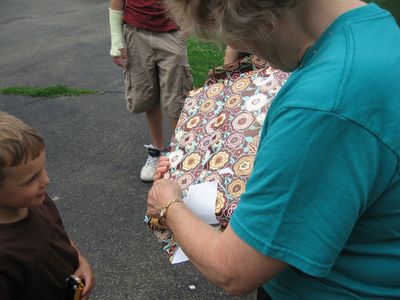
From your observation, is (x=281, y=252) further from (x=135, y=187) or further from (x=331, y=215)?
(x=135, y=187)

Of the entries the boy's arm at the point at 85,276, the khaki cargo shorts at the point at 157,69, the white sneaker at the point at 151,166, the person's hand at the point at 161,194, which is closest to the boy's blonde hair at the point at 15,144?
the person's hand at the point at 161,194

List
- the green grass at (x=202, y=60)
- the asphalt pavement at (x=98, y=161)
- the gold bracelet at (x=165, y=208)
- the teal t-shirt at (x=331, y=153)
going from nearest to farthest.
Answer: the teal t-shirt at (x=331, y=153), the gold bracelet at (x=165, y=208), the asphalt pavement at (x=98, y=161), the green grass at (x=202, y=60)

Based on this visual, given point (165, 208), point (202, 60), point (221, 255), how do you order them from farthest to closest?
point (202, 60) < point (165, 208) < point (221, 255)

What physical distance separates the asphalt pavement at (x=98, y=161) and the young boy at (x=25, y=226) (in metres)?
1.19

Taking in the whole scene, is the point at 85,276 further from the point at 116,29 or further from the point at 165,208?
the point at 116,29

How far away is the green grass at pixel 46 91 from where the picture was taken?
5852 millimetres

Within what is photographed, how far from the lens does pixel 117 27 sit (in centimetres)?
367

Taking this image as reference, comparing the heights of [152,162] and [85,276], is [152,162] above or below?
below

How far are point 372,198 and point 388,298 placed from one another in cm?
30

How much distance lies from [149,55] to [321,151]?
2.95 metres

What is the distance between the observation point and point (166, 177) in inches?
60.2

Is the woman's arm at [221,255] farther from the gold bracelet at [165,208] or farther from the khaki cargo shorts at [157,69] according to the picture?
the khaki cargo shorts at [157,69]

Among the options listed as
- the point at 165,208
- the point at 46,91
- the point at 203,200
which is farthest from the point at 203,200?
the point at 46,91

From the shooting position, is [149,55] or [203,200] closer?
[203,200]
